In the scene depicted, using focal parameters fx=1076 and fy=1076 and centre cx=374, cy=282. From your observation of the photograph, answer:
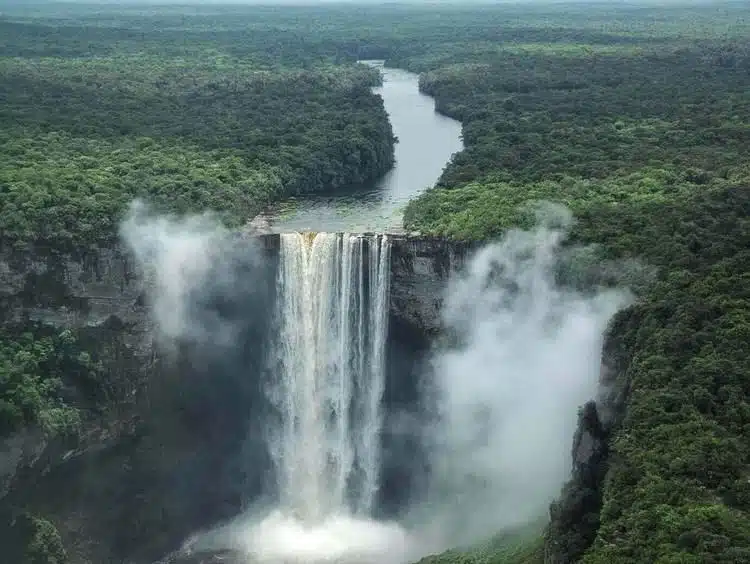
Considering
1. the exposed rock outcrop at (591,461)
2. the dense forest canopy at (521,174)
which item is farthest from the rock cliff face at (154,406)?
the exposed rock outcrop at (591,461)

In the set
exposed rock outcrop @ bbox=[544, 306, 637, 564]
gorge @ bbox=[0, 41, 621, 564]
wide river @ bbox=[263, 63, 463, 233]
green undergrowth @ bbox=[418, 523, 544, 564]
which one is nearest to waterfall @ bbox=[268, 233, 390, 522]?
gorge @ bbox=[0, 41, 621, 564]

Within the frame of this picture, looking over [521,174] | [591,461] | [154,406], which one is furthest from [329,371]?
[591,461]

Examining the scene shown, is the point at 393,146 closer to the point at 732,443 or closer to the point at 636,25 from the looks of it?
the point at 732,443

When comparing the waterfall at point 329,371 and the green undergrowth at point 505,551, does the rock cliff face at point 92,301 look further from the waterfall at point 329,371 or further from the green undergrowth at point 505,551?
the green undergrowth at point 505,551

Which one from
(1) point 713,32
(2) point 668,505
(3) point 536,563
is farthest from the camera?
(1) point 713,32

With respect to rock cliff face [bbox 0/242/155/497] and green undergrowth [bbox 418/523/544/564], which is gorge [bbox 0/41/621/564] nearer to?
rock cliff face [bbox 0/242/155/497]

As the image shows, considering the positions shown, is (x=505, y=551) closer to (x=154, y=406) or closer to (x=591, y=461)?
(x=591, y=461)

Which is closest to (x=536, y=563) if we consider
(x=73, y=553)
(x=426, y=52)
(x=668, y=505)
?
(x=668, y=505)
